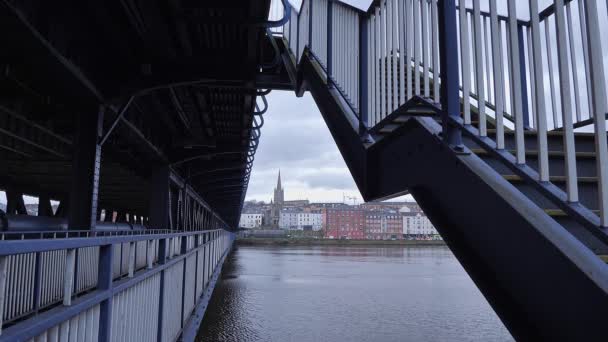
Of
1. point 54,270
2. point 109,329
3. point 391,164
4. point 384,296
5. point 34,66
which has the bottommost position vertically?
point 384,296

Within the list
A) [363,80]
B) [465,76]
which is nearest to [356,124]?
[363,80]

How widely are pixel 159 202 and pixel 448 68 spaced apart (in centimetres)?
1254

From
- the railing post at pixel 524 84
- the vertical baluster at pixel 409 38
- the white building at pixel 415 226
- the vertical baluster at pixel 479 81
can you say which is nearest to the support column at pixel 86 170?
the vertical baluster at pixel 409 38

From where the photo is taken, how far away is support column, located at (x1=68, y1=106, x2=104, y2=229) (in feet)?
27.4

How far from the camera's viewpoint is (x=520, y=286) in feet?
7.82

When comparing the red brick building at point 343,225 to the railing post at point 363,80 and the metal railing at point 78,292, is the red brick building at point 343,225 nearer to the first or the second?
the metal railing at point 78,292

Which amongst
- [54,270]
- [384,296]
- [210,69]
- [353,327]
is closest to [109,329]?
[54,270]

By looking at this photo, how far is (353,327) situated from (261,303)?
5987 millimetres

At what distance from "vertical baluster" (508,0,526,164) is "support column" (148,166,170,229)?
13.1 metres

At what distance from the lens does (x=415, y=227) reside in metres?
190

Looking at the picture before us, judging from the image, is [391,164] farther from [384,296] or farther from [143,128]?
[384,296]

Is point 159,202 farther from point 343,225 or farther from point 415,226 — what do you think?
point 415,226

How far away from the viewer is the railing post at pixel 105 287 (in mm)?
3227

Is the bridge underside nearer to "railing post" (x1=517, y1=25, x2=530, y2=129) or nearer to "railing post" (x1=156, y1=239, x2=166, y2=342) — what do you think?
"railing post" (x1=156, y1=239, x2=166, y2=342)
